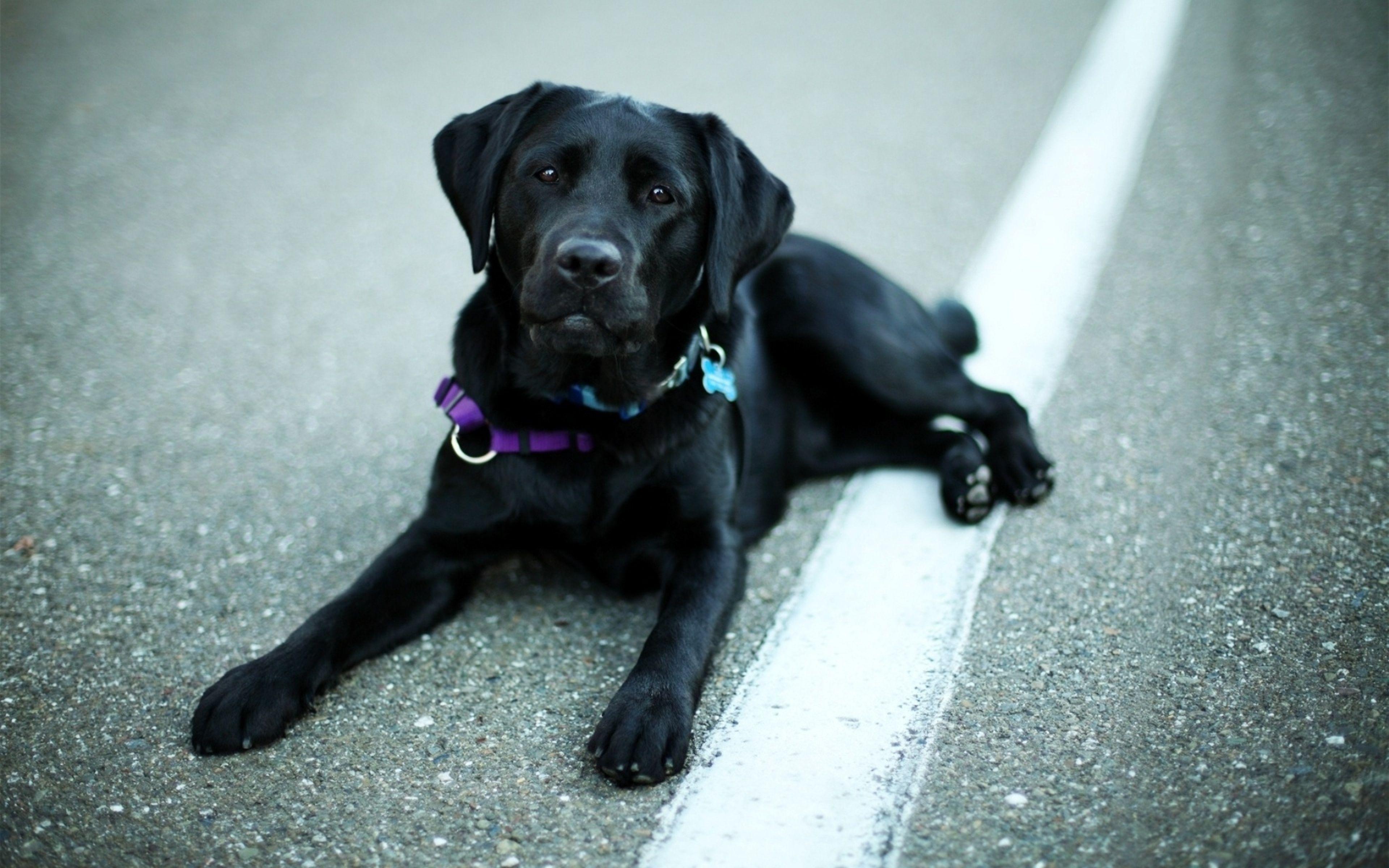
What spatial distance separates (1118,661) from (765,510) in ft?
3.52

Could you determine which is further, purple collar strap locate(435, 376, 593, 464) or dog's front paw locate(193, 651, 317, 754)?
purple collar strap locate(435, 376, 593, 464)

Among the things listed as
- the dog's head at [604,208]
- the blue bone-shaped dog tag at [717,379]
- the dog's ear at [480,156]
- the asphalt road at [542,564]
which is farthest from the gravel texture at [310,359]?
the dog's ear at [480,156]

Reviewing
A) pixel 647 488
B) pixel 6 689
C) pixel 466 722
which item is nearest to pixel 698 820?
pixel 466 722

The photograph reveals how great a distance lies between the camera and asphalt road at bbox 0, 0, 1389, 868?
2.06 m

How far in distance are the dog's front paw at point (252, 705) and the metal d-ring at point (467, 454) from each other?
2.07 feet

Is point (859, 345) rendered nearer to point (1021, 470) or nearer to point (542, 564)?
point (1021, 470)

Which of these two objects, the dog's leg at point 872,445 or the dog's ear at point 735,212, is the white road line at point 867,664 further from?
the dog's ear at point 735,212

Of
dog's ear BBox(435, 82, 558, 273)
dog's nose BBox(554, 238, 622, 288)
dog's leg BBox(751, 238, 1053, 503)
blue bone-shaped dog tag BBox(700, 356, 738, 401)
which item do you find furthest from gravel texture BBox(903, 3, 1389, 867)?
dog's ear BBox(435, 82, 558, 273)

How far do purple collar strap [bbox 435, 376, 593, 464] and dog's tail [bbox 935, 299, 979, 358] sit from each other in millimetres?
1665

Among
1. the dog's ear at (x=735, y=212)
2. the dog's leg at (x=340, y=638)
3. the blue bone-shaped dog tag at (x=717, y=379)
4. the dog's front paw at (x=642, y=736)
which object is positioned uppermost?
the dog's ear at (x=735, y=212)

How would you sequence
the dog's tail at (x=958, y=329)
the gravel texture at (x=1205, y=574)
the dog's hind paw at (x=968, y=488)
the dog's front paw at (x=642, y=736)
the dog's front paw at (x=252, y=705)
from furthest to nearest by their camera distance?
1. the dog's tail at (x=958, y=329)
2. the dog's hind paw at (x=968, y=488)
3. the dog's front paw at (x=252, y=705)
4. the dog's front paw at (x=642, y=736)
5. the gravel texture at (x=1205, y=574)

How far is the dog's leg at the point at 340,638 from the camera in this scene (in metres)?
2.22

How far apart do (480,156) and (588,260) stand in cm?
62

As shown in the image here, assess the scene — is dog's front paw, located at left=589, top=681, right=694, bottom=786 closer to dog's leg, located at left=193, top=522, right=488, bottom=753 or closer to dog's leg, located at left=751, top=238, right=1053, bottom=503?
dog's leg, located at left=193, top=522, right=488, bottom=753
